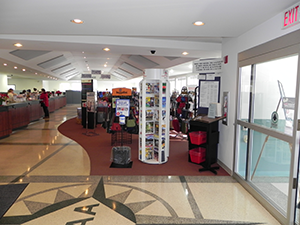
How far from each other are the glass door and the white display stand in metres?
1.50

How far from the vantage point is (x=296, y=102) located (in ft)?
8.32

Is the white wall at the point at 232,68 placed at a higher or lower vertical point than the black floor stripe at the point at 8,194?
higher

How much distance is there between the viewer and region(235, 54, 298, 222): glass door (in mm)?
2773

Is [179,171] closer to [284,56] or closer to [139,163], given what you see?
[139,163]

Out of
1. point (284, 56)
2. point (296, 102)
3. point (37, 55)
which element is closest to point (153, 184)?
point (296, 102)

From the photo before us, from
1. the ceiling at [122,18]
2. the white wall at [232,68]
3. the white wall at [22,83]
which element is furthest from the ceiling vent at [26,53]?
the white wall at [22,83]

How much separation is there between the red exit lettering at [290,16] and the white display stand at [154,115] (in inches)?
94.9

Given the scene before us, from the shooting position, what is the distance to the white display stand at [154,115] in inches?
184

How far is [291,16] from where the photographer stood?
2.64 meters

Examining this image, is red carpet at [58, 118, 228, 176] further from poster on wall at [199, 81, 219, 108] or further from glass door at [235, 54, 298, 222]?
poster on wall at [199, 81, 219, 108]

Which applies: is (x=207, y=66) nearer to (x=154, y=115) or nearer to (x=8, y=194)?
(x=154, y=115)

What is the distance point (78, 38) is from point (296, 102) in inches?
163

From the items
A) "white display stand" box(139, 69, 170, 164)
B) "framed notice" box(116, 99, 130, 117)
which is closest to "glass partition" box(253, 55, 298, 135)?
"white display stand" box(139, 69, 170, 164)

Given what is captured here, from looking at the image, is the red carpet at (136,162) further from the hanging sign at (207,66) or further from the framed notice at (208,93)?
the hanging sign at (207,66)
